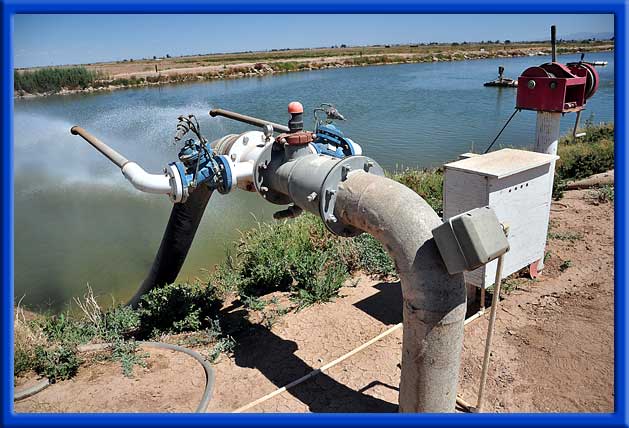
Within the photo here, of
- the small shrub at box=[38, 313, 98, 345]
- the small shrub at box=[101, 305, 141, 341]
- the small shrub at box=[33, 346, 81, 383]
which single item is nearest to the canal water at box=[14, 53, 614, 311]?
the small shrub at box=[38, 313, 98, 345]

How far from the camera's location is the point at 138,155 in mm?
9242

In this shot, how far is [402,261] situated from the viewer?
2416mm

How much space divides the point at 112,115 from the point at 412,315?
14124 mm

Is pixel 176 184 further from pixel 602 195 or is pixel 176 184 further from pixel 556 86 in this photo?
pixel 602 195

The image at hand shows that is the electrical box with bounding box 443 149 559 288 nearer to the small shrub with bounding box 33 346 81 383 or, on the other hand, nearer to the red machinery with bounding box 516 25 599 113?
the red machinery with bounding box 516 25 599 113

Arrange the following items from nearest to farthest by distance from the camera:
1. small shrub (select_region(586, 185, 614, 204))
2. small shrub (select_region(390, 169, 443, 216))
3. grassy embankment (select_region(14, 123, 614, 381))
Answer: grassy embankment (select_region(14, 123, 614, 381)) → small shrub (select_region(586, 185, 614, 204)) → small shrub (select_region(390, 169, 443, 216))

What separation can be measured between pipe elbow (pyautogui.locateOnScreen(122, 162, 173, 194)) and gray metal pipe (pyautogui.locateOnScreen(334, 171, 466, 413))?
4.65 feet

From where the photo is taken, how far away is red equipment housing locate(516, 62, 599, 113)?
449 cm

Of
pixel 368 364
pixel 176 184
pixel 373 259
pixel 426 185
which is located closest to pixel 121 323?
pixel 176 184

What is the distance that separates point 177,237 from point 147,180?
1293mm

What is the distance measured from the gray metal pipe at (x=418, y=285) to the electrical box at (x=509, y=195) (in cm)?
143

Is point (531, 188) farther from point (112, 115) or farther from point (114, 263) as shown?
point (112, 115)

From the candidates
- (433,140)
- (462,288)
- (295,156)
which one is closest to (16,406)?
(295,156)

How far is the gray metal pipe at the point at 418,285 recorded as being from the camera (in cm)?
236
